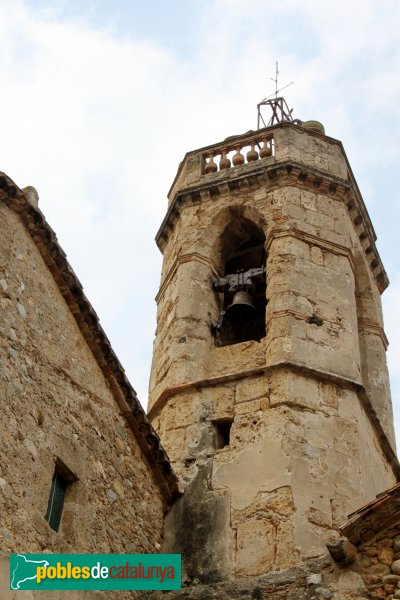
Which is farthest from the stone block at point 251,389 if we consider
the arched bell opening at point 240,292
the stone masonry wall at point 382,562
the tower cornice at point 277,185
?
the tower cornice at point 277,185

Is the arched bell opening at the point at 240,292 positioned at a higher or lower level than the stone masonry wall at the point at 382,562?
higher

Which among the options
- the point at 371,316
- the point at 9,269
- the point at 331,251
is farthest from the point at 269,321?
the point at 9,269

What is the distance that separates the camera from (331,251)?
10.9 metres

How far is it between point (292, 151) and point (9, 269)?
19.2 feet

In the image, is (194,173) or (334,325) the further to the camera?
(194,173)

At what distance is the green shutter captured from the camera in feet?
21.8

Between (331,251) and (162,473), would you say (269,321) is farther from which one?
(162,473)

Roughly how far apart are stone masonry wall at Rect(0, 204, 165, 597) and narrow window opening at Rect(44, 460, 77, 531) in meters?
0.04

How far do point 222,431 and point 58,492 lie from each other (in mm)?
2756

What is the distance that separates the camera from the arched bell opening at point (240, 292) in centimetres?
1067

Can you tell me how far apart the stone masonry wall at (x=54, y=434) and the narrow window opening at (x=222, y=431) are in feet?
3.43

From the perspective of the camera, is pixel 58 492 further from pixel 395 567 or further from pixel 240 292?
pixel 240 292

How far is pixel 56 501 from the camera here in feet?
22.2

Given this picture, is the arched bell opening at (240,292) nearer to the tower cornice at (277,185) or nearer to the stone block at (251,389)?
the tower cornice at (277,185)
